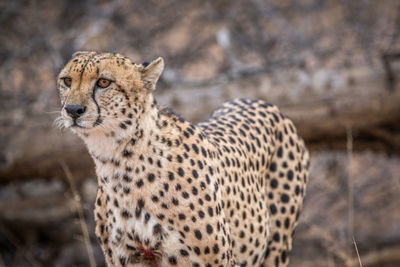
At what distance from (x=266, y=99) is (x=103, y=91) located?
2.84m

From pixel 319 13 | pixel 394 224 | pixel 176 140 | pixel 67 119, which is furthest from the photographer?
pixel 319 13

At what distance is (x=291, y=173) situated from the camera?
3.14 metres

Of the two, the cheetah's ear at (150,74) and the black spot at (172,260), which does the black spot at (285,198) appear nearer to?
the black spot at (172,260)

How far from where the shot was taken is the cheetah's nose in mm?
2217

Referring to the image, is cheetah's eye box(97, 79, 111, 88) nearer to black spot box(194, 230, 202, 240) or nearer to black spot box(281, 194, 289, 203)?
black spot box(194, 230, 202, 240)

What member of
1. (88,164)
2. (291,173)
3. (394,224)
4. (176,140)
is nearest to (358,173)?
(394,224)

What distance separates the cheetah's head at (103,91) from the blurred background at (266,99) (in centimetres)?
144

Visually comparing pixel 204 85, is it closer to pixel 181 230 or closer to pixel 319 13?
pixel 181 230

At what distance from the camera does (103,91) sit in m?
2.31

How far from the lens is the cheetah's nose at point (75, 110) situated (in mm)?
2217

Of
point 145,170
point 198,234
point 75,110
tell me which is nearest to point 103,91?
point 75,110

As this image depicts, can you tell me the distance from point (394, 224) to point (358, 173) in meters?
1.19

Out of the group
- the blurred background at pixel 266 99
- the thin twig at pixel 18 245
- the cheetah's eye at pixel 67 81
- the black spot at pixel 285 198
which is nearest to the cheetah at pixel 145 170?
the cheetah's eye at pixel 67 81

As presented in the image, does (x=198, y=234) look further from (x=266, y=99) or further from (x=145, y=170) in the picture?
(x=266, y=99)
